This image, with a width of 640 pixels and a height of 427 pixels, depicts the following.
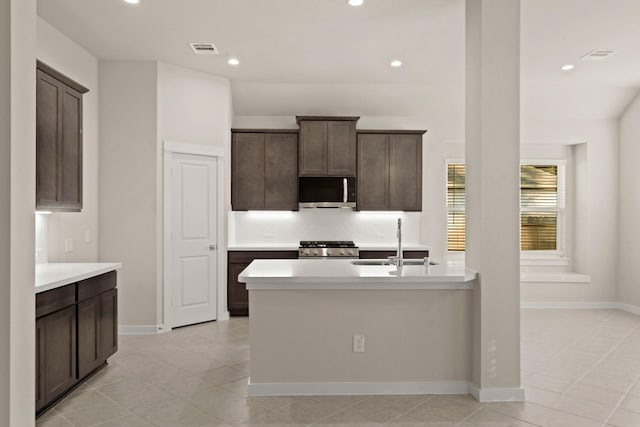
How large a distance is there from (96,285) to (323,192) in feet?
10.8

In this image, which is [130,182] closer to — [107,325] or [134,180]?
[134,180]

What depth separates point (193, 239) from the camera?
5320 millimetres

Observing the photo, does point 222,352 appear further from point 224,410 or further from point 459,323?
point 459,323

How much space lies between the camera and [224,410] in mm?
2965

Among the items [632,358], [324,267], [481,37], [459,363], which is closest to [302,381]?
[324,267]

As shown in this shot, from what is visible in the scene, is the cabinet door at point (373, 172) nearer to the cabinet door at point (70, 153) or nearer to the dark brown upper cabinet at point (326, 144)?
the dark brown upper cabinet at point (326, 144)

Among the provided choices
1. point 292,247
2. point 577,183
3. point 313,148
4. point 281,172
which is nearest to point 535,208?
point 577,183

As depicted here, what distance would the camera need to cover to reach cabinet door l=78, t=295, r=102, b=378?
3.30 metres

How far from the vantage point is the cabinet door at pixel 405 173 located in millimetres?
6266

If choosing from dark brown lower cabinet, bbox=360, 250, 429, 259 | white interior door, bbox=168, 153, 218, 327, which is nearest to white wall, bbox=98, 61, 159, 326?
white interior door, bbox=168, 153, 218, 327

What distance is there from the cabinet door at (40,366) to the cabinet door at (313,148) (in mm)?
3823

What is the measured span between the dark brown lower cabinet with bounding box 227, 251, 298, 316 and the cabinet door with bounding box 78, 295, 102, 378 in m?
2.14

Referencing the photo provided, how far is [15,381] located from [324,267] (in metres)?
2.59

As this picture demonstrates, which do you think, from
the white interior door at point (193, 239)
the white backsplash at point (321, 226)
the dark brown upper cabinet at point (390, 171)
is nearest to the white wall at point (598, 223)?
the white backsplash at point (321, 226)
